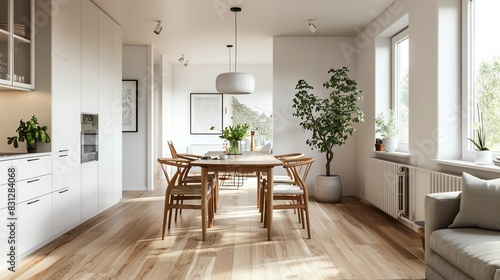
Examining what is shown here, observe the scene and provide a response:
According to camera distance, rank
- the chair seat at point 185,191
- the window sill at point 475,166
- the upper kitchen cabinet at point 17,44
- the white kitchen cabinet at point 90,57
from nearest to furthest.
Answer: the window sill at point 475,166 → the upper kitchen cabinet at point 17,44 → the chair seat at point 185,191 → the white kitchen cabinet at point 90,57

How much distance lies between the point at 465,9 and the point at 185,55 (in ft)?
20.0

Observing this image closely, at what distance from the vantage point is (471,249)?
2.31 metres

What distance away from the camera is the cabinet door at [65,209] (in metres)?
4.12

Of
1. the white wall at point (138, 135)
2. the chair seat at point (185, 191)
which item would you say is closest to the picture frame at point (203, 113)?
the white wall at point (138, 135)

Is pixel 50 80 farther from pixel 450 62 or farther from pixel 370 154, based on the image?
pixel 370 154

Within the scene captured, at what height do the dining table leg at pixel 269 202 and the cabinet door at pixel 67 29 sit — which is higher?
the cabinet door at pixel 67 29

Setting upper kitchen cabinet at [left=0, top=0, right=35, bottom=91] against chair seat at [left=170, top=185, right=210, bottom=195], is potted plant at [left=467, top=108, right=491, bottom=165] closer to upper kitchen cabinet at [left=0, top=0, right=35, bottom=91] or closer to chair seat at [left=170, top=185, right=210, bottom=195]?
chair seat at [left=170, top=185, right=210, bottom=195]

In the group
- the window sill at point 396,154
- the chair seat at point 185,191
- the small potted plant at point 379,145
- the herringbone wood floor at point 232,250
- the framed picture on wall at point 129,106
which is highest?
the framed picture on wall at point 129,106

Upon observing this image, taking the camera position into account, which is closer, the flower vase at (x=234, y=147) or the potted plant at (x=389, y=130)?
the flower vase at (x=234, y=147)

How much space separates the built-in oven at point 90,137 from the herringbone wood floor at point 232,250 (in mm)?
782

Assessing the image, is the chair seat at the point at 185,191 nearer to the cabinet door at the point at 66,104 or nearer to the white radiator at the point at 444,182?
the cabinet door at the point at 66,104

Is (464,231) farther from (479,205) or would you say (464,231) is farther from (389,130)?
(389,130)

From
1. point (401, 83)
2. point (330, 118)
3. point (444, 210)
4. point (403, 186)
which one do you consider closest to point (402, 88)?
point (401, 83)

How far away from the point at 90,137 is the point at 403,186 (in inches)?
148
